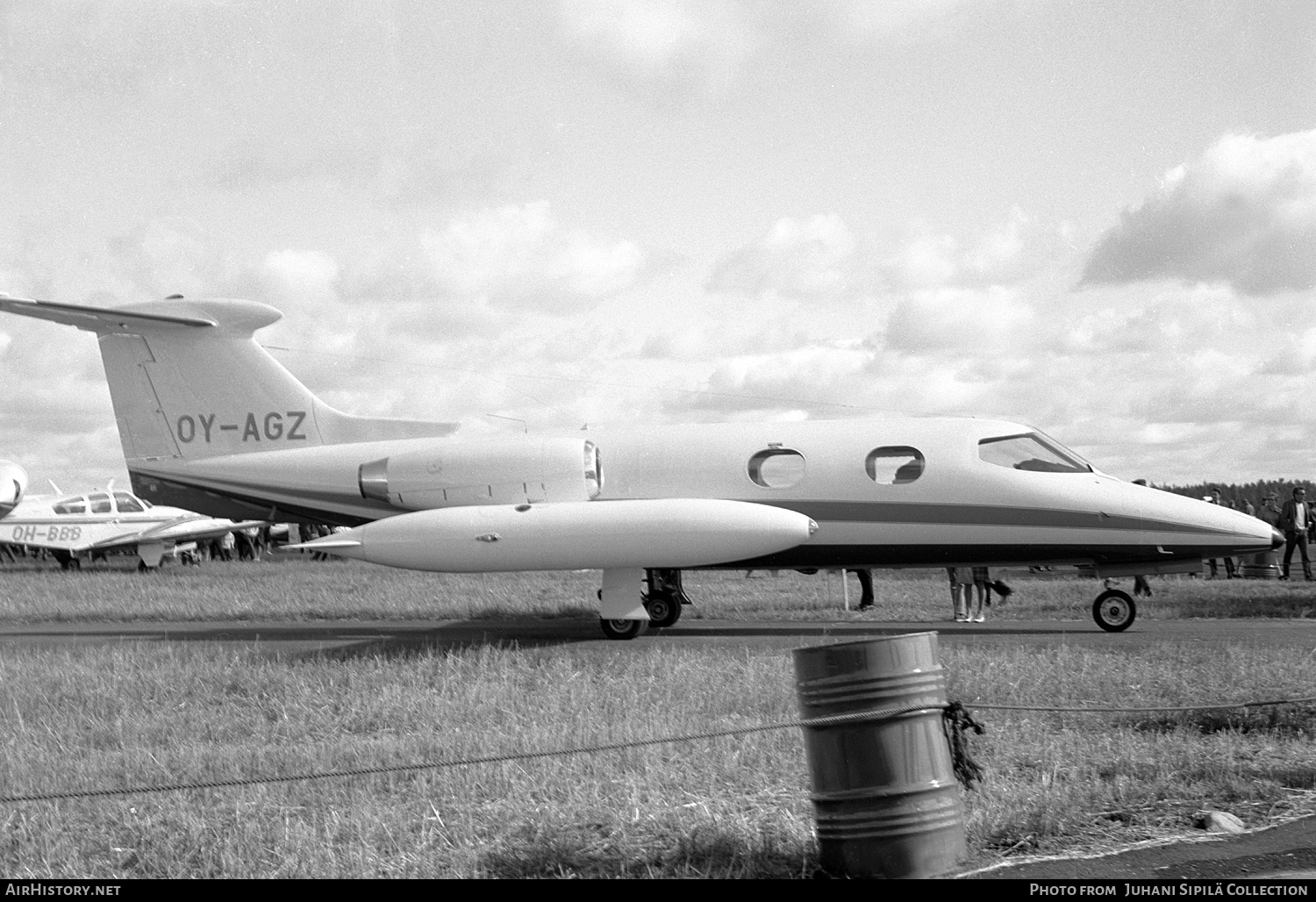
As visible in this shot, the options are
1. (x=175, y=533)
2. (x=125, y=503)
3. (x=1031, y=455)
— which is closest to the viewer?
(x=1031, y=455)

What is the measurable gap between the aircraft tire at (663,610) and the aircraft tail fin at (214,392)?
3.90 metres

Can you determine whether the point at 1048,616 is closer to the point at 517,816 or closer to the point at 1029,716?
the point at 1029,716

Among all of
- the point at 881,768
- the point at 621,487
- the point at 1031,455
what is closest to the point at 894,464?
the point at 1031,455

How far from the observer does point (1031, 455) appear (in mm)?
16031

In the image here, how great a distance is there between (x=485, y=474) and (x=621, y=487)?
1844 mm

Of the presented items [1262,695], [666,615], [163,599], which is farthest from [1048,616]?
[163,599]

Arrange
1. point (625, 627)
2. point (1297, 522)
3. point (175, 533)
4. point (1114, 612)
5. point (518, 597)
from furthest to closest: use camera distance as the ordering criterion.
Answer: point (175, 533)
point (1297, 522)
point (518, 597)
point (625, 627)
point (1114, 612)

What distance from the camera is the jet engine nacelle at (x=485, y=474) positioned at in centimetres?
1616

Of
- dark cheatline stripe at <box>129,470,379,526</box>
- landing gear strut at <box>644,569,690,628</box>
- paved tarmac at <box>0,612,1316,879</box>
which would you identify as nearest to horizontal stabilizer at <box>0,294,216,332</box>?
dark cheatline stripe at <box>129,470,379,526</box>

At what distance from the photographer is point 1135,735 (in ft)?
27.7

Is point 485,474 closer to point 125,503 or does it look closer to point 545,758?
point 545,758

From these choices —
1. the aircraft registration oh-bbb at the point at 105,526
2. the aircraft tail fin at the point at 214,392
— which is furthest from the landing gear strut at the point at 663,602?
the aircraft registration oh-bbb at the point at 105,526

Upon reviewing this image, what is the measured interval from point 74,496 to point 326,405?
26.7 m

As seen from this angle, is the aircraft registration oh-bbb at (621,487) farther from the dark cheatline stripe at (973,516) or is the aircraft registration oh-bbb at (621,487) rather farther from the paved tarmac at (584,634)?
the paved tarmac at (584,634)
